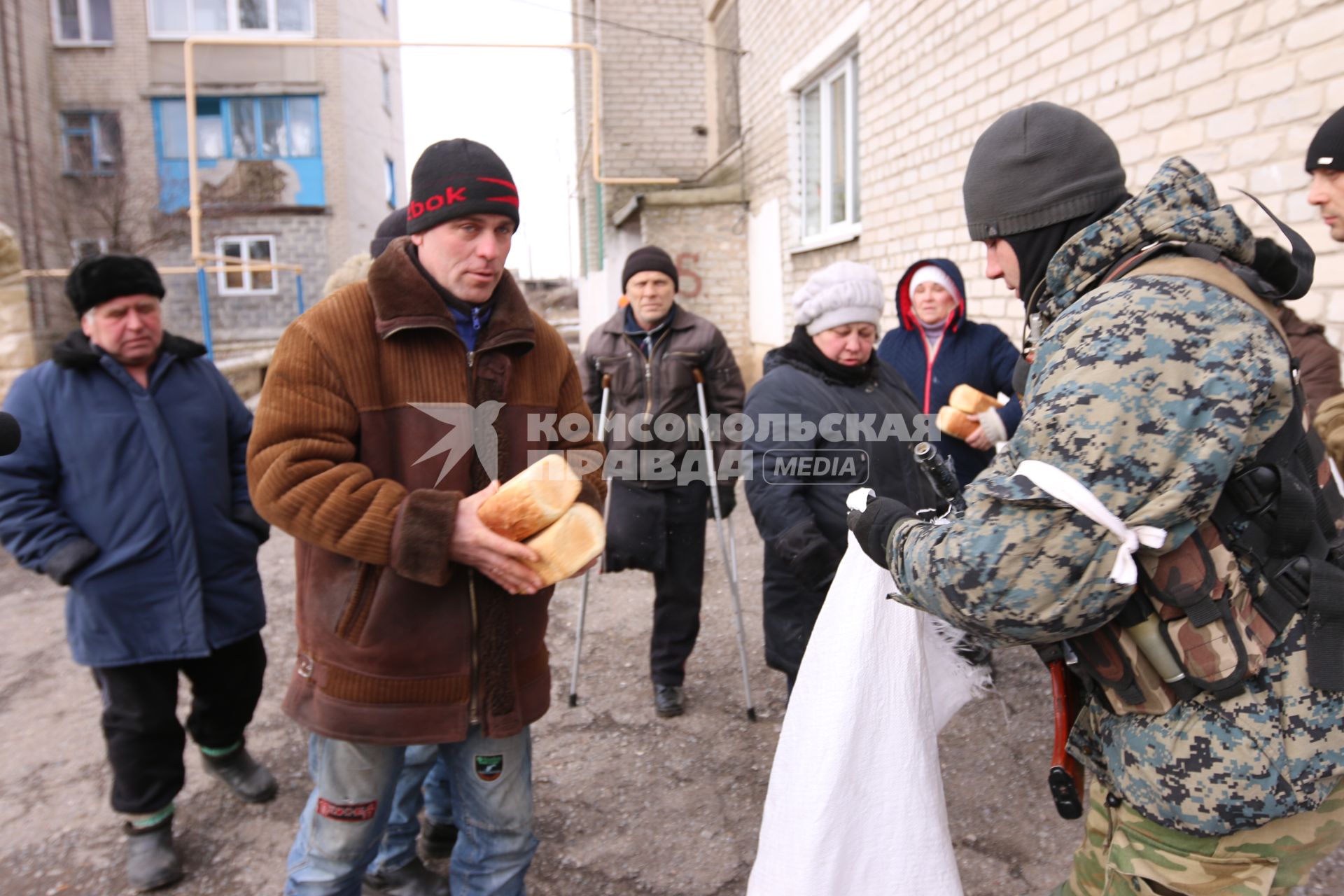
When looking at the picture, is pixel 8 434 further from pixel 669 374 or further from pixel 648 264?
pixel 648 264

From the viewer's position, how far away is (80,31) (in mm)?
24312

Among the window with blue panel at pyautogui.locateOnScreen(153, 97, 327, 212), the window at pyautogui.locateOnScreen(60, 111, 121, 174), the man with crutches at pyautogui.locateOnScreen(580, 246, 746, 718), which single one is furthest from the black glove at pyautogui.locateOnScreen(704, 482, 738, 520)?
the window at pyautogui.locateOnScreen(60, 111, 121, 174)

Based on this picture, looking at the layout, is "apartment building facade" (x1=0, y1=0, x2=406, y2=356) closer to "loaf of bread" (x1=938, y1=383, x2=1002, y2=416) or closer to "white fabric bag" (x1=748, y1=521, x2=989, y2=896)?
"loaf of bread" (x1=938, y1=383, x2=1002, y2=416)

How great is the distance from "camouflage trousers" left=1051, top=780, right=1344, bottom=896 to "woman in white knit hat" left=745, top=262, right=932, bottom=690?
4.66 ft

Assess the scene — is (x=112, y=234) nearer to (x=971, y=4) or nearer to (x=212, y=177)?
(x=212, y=177)

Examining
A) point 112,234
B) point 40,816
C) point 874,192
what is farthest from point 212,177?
point 40,816

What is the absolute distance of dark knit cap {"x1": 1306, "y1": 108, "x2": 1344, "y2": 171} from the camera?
8.16ft

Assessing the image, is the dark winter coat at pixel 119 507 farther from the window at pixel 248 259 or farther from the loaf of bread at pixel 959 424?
the window at pixel 248 259

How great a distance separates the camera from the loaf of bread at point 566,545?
1.91 meters

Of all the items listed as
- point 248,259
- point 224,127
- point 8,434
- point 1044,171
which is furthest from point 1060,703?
point 224,127

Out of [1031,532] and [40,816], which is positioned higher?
[1031,532]

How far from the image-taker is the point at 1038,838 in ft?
9.32

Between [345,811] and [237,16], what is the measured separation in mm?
29222

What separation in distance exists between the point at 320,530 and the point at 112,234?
23823mm
